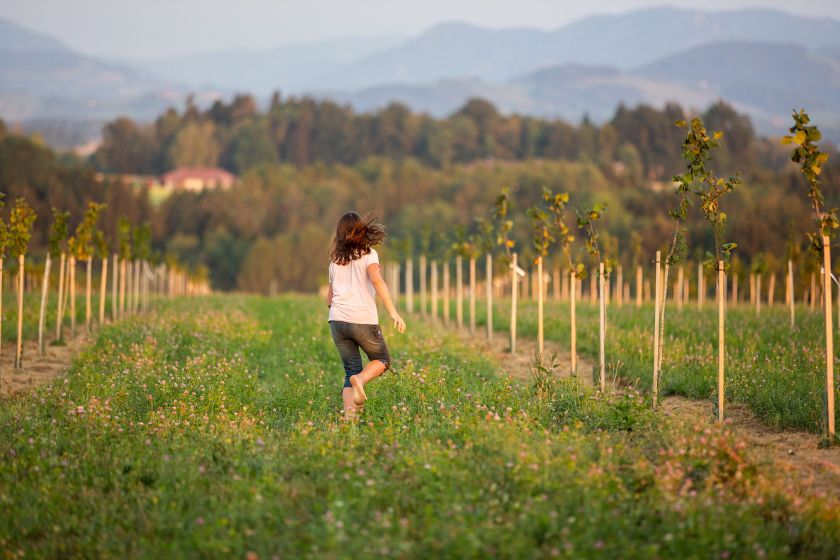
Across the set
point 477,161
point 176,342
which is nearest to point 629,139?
point 477,161

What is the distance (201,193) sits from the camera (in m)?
104

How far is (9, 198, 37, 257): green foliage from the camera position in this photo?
18.2 meters

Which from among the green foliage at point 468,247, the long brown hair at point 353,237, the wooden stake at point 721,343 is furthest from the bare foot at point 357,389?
the green foliage at point 468,247

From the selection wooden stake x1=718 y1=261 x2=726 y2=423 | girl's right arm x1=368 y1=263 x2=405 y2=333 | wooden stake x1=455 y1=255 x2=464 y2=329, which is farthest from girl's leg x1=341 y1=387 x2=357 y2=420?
wooden stake x1=455 y1=255 x2=464 y2=329

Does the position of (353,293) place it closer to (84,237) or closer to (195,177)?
(84,237)

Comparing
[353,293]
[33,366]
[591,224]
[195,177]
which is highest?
[195,177]

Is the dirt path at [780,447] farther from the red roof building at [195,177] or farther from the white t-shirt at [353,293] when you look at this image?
the red roof building at [195,177]

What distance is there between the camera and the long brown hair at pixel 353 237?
10.5m

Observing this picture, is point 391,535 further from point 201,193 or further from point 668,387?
point 201,193

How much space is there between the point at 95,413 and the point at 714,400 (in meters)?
7.56

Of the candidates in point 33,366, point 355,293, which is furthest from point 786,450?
point 33,366

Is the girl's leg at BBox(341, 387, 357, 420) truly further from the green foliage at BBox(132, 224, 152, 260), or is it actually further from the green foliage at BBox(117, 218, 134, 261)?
the green foliage at BBox(132, 224, 152, 260)

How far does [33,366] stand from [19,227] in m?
2.71

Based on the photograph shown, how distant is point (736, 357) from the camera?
15203 millimetres
